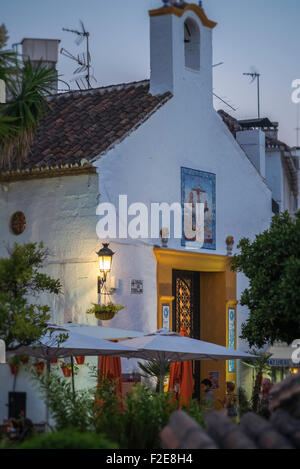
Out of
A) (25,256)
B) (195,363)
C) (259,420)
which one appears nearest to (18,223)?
(195,363)

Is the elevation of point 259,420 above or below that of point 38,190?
below

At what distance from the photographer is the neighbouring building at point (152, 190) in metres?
18.7

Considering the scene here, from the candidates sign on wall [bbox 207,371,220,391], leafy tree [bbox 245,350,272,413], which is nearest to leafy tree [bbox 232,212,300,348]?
leafy tree [bbox 245,350,272,413]

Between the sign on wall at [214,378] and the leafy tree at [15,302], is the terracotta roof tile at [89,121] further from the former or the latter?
the leafy tree at [15,302]

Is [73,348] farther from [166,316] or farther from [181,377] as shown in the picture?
[166,316]

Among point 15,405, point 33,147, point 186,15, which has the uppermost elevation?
point 186,15

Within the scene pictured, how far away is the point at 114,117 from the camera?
66.3 ft

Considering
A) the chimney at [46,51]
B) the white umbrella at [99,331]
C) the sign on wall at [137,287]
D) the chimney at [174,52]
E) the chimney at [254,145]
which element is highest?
the chimney at [46,51]

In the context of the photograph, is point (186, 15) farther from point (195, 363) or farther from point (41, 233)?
point (195, 363)

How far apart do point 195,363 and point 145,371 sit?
13.1 ft

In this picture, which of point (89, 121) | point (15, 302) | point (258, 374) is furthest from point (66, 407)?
point (89, 121)

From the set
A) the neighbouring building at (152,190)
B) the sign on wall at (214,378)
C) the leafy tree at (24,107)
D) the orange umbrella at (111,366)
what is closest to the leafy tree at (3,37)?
the leafy tree at (24,107)

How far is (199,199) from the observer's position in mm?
21438
